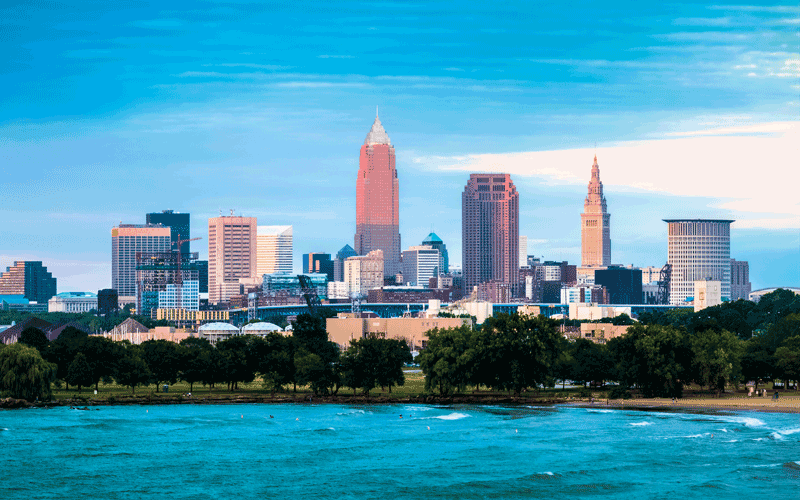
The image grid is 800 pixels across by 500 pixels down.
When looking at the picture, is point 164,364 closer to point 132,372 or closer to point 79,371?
point 132,372

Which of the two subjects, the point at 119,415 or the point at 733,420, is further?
the point at 119,415

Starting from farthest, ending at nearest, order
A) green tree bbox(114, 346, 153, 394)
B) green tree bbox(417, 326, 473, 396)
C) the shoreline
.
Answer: green tree bbox(114, 346, 153, 394) < green tree bbox(417, 326, 473, 396) < the shoreline

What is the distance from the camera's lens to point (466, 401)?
468 feet

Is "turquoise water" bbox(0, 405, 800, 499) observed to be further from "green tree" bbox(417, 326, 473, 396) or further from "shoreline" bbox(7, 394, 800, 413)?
"green tree" bbox(417, 326, 473, 396)

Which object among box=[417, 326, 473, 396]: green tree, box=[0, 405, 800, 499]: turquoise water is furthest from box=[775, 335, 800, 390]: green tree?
box=[417, 326, 473, 396]: green tree

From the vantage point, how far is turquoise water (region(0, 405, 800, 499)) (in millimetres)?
86938

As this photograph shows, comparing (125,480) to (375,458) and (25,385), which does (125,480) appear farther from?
(25,385)

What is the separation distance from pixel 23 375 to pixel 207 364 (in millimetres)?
24817

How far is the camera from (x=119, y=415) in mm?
130625

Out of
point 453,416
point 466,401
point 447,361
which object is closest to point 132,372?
point 447,361

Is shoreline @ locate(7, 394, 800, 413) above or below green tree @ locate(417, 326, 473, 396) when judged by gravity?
below

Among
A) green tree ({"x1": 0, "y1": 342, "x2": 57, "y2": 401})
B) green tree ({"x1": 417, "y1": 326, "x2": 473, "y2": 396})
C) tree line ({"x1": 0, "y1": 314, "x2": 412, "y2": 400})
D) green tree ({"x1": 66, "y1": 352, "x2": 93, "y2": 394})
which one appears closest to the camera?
green tree ({"x1": 0, "y1": 342, "x2": 57, "y2": 401})

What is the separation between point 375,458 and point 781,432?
4015 centimetres

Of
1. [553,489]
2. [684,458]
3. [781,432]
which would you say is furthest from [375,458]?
[781,432]
